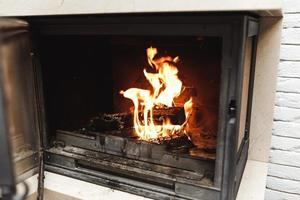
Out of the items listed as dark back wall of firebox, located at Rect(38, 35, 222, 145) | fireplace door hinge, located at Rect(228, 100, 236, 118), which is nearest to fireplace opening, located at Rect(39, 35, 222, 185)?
dark back wall of firebox, located at Rect(38, 35, 222, 145)

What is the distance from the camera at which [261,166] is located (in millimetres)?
1142

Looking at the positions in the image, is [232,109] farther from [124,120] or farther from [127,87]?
[127,87]

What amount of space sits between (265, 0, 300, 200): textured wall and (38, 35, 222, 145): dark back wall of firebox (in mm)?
224

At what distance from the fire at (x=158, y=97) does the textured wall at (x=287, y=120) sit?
1.09 feet

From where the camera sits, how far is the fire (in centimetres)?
115

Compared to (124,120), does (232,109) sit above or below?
above

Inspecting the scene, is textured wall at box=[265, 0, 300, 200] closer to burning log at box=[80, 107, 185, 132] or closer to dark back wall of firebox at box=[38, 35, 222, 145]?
dark back wall of firebox at box=[38, 35, 222, 145]

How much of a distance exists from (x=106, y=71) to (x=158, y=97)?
1.08 ft

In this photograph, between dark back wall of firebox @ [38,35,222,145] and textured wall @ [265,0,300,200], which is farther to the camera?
dark back wall of firebox @ [38,35,222,145]

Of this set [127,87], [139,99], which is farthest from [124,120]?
[127,87]

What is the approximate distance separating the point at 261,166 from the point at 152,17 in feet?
2.27

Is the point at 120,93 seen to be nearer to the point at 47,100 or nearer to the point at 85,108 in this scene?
the point at 85,108

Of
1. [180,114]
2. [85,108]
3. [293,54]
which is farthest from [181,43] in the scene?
[85,108]

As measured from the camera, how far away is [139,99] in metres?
1.22
